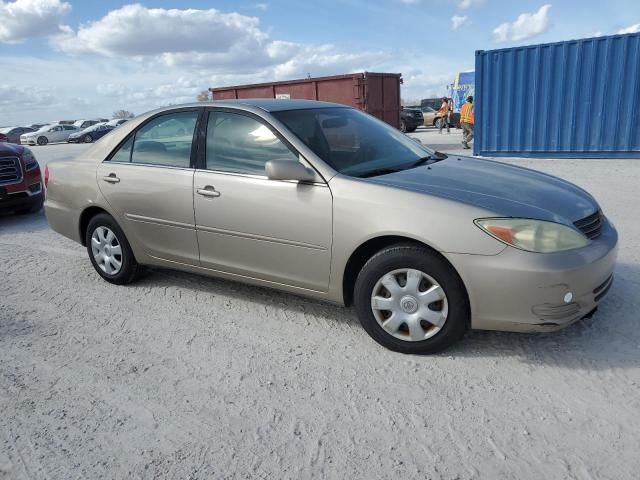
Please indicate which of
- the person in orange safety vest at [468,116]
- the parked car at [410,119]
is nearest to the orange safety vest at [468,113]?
the person in orange safety vest at [468,116]

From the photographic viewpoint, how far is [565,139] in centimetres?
1188

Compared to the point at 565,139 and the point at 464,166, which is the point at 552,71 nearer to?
the point at 565,139

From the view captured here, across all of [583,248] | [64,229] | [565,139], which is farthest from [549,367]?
[565,139]

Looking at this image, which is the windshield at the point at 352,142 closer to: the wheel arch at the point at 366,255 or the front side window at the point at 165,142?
the wheel arch at the point at 366,255

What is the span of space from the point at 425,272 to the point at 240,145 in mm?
1649

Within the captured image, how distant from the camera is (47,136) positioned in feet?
113

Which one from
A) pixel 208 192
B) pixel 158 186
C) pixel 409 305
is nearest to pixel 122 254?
pixel 158 186

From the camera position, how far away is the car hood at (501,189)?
2.93 m

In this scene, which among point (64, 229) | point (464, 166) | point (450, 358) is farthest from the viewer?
point (64, 229)

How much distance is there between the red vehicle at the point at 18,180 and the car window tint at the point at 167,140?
4166 millimetres

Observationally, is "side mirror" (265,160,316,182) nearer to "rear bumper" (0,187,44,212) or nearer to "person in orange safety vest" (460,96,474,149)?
"rear bumper" (0,187,44,212)

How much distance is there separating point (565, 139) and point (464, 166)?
374 inches

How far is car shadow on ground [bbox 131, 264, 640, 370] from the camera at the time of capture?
2982 mm

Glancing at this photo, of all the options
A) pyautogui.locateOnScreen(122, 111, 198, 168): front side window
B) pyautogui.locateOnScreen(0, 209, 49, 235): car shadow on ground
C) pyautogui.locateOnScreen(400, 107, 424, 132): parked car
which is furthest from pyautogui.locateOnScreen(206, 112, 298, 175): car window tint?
pyautogui.locateOnScreen(400, 107, 424, 132): parked car
